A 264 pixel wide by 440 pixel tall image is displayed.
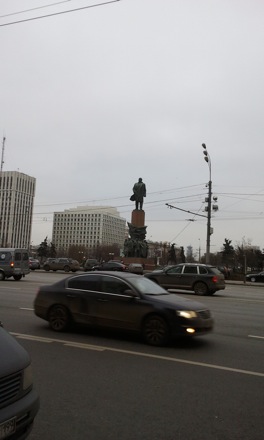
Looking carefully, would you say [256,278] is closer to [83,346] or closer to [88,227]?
[83,346]

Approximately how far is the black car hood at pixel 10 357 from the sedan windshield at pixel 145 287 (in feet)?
16.7

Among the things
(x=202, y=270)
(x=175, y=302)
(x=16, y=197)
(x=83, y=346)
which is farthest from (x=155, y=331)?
(x=16, y=197)

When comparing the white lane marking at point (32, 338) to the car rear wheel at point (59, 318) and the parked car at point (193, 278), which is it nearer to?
the car rear wheel at point (59, 318)

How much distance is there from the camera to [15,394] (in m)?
3.25

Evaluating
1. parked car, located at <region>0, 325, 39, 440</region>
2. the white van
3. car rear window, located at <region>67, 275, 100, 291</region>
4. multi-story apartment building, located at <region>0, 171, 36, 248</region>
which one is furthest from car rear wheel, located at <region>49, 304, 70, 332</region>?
multi-story apartment building, located at <region>0, 171, 36, 248</region>

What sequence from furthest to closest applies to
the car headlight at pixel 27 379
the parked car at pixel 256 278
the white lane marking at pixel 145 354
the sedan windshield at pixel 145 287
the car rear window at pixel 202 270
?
the parked car at pixel 256 278, the car rear window at pixel 202 270, the sedan windshield at pixel 145 287, the white lane marking at pixel 145 354, the car headlight at pixel 27 379

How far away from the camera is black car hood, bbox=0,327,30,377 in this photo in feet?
10.6

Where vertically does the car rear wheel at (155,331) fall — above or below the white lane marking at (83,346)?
above

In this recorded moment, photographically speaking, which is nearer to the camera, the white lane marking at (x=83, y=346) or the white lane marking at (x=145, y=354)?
the white lane marking at (x=145, y=354)

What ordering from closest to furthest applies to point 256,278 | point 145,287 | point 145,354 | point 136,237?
point 145,354 < point 145,287 < point 256,278 < point 136,237

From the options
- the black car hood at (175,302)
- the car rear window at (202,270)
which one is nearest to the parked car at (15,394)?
the black car hood at (175,302)

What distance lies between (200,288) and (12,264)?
42.2 ft

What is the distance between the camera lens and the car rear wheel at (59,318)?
29.9ft

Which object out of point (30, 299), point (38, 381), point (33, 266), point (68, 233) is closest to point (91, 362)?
point (38, 381)
